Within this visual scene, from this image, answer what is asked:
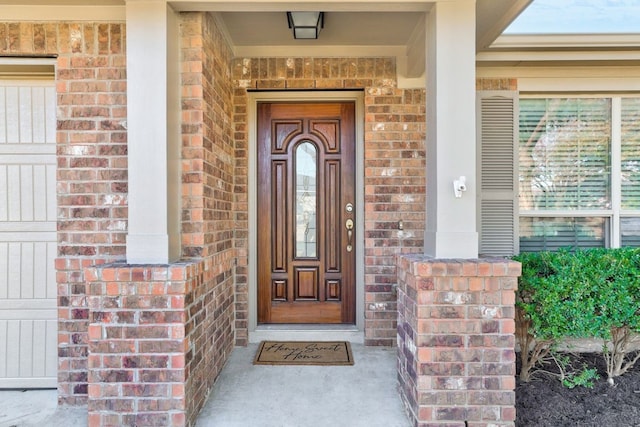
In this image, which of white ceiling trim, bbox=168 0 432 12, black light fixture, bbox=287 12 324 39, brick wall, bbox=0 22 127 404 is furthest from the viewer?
black light fixture, bbox=287 12 324 39

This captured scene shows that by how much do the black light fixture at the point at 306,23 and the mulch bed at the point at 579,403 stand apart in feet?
9.42

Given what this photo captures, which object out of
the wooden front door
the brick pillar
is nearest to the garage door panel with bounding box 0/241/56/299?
the wooden front door

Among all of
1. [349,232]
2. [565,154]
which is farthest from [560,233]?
[349,232]

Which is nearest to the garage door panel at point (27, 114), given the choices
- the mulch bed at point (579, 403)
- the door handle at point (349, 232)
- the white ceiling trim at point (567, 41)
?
the door handle at point (349, 232)

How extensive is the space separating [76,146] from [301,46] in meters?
1.87

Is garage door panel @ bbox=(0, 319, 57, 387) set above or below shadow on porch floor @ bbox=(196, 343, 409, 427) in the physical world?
above

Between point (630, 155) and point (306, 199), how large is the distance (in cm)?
294

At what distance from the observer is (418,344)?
81.5 inches

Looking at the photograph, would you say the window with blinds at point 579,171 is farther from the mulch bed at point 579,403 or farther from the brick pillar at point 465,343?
the brick pillar at point 465,343

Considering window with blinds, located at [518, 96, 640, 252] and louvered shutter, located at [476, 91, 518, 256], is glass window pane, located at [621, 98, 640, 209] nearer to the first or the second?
window with blinds, located at [518, 96, 640, 252]

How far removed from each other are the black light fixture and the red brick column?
1.81m

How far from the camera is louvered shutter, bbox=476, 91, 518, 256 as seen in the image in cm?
344

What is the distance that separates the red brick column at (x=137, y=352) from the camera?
2.05m

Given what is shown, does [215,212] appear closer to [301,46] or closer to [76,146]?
[76,146]
